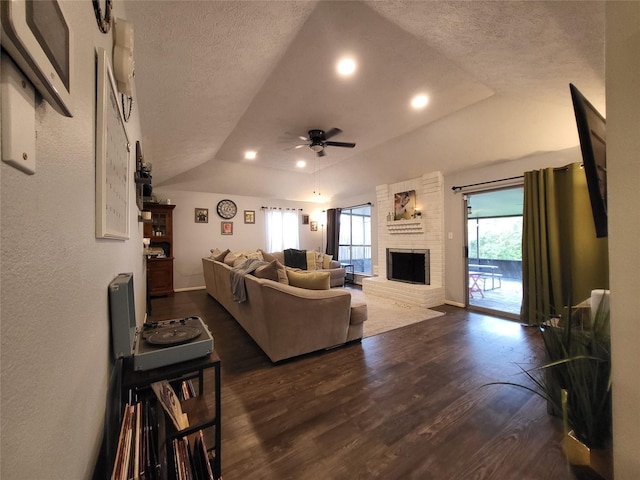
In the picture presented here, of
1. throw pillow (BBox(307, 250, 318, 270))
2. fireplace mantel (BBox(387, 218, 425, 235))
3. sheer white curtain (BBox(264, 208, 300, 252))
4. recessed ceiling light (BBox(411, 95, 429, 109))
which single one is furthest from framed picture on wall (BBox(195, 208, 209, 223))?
recessed ceiling light (BBox(411, 95, 429, 109))

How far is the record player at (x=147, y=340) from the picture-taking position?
0.97m

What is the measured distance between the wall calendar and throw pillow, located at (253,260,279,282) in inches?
64.7

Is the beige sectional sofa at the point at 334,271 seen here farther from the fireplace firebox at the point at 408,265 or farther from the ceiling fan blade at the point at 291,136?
the ceiling fan blade at the point at 291,136

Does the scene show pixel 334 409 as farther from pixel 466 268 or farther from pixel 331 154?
pixel 331 154

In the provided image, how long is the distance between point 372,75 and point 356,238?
16.2 ft

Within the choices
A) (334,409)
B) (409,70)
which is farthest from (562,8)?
(334,409)

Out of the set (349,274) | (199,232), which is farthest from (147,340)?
(349,274)

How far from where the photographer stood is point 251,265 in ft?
9.70

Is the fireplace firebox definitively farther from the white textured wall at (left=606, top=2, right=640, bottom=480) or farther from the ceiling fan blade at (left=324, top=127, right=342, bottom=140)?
the white textured wall at (left=606, top=2, right=640, bottom=480)

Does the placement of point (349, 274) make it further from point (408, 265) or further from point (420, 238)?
point (420, 238)

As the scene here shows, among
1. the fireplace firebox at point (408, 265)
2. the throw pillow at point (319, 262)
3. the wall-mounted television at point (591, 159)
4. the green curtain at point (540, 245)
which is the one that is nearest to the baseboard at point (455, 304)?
the fireplace firebox at point (408, 265)

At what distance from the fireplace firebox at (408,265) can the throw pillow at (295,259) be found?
2.09 metres

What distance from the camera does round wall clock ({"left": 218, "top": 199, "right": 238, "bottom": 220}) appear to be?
652 cm

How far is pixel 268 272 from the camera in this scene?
271cm
